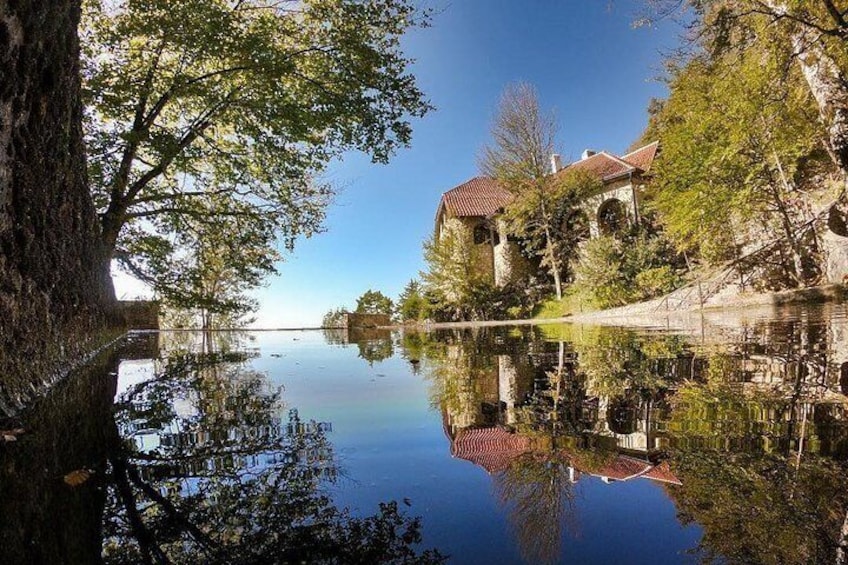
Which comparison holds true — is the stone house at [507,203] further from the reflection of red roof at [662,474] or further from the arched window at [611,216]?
the reflection of red roof at [662,474]

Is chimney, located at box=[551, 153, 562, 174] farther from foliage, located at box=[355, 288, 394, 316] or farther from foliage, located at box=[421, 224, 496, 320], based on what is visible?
foliage, located at box=[355, 288, 394, 316]

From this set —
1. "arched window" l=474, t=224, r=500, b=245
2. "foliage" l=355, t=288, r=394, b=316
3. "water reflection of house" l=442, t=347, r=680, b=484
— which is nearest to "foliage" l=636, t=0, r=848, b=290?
"water reflection of house" l=442, t=347, r=680, b=484

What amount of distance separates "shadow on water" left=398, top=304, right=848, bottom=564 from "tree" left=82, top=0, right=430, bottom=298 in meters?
6.19

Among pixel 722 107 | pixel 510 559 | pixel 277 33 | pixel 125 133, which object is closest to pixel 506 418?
pixel 510 559

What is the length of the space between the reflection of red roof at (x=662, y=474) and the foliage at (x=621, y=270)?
16719mm

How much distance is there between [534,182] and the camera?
22797mm

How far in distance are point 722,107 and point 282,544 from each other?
14.2 metres

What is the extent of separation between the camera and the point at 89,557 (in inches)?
34.4

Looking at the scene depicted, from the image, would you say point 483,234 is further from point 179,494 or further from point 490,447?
point 179,494

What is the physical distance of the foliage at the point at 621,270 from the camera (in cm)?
1647

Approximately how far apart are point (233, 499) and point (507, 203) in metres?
25.5

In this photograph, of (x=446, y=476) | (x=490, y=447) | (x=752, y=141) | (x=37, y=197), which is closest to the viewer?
(x=446, y=476)

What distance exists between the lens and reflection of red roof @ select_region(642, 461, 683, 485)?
3.70ft

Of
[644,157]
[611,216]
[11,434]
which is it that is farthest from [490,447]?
[644,157]
